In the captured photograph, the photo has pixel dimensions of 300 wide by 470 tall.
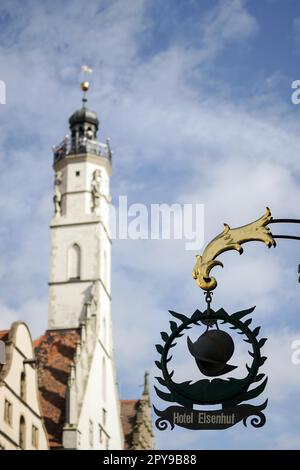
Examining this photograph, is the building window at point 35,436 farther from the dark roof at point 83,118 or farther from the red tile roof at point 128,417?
the dark roof at point 83,118

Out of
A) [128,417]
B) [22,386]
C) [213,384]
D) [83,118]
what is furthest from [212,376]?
[83,118]

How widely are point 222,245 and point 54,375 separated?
144 feet

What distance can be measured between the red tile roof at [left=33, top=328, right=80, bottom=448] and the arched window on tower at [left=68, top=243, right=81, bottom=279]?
494 centimetres

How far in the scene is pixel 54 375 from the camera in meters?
48.8

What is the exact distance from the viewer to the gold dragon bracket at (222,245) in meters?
5.87

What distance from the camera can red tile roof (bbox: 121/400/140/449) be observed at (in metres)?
57.6

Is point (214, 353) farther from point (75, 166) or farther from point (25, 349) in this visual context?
point (75, 166)

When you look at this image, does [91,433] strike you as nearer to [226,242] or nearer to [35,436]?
[35,436]

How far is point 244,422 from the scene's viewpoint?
5516 mm

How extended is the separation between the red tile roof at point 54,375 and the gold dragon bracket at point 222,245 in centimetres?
3945

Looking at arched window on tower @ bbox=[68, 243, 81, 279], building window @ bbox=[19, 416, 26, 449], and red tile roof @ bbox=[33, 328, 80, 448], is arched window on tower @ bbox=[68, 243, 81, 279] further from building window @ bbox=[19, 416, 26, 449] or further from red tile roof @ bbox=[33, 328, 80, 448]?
building window @ bbox=[19, 416, 26, 449]

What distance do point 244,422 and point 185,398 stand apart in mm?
389

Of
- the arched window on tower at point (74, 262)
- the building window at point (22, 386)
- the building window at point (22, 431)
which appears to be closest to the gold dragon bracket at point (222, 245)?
the building window at point (22, 431)
